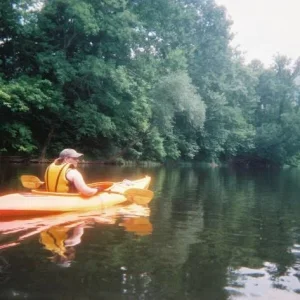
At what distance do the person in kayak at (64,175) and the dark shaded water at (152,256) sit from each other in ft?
1.88

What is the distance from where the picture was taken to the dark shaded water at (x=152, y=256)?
10.9 feet

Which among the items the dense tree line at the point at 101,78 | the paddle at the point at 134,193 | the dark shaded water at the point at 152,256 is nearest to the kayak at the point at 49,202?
the paddle at the point at 134,193

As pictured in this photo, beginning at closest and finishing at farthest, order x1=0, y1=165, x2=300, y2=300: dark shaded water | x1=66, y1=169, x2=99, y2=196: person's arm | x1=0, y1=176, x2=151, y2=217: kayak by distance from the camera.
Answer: x1=0, y1=165, x2=300, y2=300: dark shaded water < x1=0, y1=176, x2=151, y2=217: kayak < x1=66, y1=169, x2=99, y2=196: person's arm

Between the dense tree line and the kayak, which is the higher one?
the dense tree line

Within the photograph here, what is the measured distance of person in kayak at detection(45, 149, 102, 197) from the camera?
6978 millimetres

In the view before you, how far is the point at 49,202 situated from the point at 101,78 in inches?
590

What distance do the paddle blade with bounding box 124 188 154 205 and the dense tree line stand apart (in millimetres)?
11440

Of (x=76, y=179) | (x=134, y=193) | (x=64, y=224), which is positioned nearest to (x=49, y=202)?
(x=76, y=179)

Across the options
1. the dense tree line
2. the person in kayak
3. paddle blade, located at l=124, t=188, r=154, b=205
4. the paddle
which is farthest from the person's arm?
the dense tree line

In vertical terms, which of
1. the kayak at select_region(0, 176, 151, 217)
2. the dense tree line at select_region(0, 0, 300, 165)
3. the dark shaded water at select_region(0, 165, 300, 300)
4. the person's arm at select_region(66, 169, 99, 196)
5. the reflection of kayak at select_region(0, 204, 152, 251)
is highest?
the dense tree line at select_region(0, 0, 300, 165)

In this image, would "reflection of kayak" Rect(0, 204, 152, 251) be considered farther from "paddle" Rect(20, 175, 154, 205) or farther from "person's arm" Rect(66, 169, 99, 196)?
"person's arm" Rect(66, 169, 99, 196)

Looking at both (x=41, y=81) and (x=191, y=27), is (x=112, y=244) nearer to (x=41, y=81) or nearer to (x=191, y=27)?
(x=41, y=81)

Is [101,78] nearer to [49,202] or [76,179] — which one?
[76,179]

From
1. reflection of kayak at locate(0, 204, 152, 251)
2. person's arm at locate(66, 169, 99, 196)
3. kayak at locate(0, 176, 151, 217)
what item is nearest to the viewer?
reflection of kayak at locate(0, 204, 152, 251)
